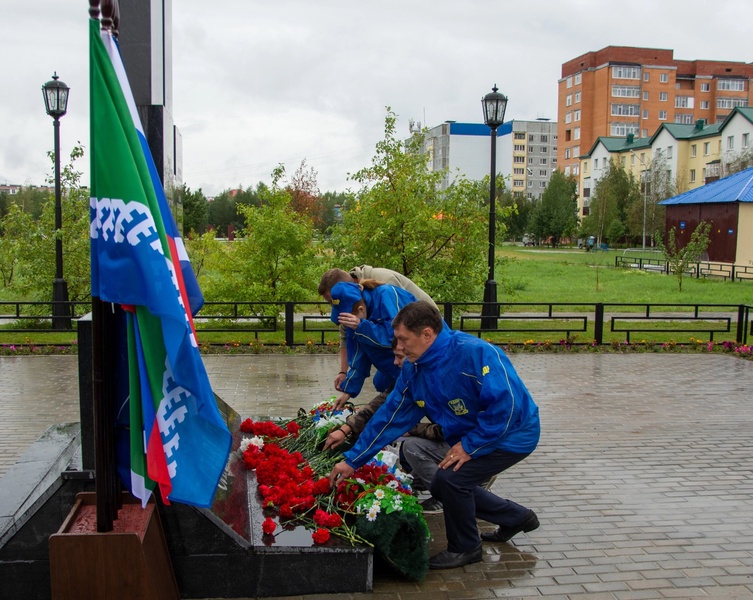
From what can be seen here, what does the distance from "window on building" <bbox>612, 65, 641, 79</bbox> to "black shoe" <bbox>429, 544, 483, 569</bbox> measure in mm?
88565

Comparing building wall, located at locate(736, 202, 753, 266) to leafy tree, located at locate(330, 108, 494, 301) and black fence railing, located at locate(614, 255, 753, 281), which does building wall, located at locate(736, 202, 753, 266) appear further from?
leafy tree, located at locate(330, 108, 494, 301)

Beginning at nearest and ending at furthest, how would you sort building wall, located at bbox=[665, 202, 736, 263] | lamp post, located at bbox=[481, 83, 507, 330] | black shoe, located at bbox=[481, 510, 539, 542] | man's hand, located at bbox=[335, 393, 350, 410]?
black shoe, located at bbox=[481, 510, 539, 542]
man's hand, located at bbox=[335, 393, 350, 410]
lamp post, located at bbox=[481, 83, 507, 330]
building wall, located at bbox=[665, 202, 736, 263]

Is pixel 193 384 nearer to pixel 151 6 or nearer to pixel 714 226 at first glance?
pixel 151 6

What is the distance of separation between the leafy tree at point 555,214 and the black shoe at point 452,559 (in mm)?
63605

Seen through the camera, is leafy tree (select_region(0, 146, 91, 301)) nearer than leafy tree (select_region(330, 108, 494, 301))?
No

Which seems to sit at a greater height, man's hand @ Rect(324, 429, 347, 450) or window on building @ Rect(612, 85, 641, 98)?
window on building @ Rect(612, 85, 641, 98)

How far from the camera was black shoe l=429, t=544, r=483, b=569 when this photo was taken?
4.45m

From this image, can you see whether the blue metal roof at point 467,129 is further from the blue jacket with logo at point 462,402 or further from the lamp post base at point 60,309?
the blue jacket with logo at point 462,402

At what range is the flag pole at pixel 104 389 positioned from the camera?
3.27m

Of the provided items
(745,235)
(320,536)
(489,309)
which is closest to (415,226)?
(489,309)

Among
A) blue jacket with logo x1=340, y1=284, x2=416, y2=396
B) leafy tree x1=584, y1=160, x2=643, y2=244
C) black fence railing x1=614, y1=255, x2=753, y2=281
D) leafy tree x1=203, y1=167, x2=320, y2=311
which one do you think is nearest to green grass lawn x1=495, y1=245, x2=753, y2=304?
black fence railing x1=614, y1=255, x2=753, y2=281

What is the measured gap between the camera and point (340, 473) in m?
4.57

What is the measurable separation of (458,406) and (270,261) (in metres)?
10.9

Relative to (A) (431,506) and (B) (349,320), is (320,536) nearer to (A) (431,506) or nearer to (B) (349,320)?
(A) (431,506)
